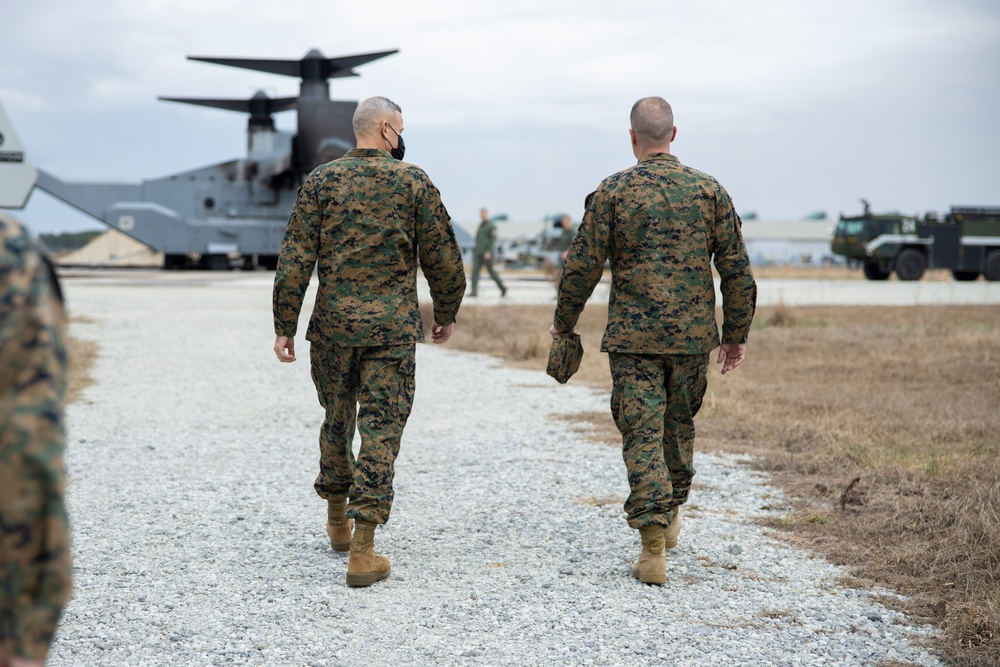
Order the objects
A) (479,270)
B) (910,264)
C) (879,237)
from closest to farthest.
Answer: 1. (479,270)
2. (910,264)
3. (879,237)

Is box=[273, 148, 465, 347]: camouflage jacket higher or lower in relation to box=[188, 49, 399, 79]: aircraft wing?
lower

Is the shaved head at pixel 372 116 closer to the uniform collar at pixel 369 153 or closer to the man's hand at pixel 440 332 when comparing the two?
the uniform collar at pixel 369 153

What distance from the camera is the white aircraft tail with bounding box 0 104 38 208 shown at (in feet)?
25.8

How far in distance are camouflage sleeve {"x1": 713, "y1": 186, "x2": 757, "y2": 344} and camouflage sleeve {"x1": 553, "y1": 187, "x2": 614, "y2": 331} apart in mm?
434

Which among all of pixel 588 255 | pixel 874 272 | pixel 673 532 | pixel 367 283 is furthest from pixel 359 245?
pixel 874 272

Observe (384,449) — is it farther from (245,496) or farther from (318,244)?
(245,496)

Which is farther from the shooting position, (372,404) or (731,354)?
(731,354)

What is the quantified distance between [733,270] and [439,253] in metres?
1.17

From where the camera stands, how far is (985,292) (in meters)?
23.8

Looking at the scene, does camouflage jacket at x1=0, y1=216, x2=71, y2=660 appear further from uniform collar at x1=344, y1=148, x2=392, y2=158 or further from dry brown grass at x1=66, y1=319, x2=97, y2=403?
dry brown grass at x1=66, y1=319, x2=97, y2=403

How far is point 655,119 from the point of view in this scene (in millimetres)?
4129

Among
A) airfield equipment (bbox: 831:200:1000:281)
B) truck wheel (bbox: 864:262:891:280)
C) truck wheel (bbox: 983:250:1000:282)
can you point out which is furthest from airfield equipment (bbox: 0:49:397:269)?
truck wheel (bbox: 983:250:1000:282)

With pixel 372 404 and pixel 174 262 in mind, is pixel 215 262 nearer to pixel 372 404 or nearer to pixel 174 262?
pixel 174 262

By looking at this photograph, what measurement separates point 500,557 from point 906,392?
5.59 metres
